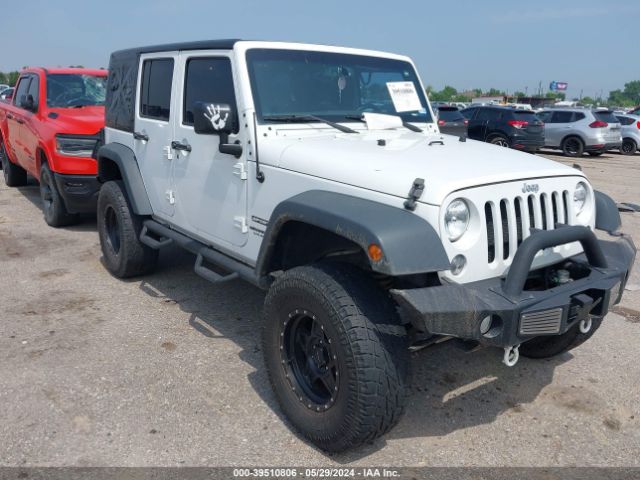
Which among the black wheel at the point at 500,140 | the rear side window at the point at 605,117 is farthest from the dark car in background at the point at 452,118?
the rear side window at the point at 605,117

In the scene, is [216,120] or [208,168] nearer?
[216,120]

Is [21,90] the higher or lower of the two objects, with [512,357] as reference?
higher

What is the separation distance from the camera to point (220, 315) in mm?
4621

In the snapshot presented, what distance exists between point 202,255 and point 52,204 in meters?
3.86

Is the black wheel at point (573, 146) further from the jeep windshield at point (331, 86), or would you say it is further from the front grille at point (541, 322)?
the front grille at point (541, 322)

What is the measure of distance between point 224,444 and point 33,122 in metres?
5.77

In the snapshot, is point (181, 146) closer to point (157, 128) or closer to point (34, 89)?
point (157, 128)

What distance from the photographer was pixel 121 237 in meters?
5.05

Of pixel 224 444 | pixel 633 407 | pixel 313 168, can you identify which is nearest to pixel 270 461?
pixel 224 444

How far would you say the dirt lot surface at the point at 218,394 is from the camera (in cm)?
296

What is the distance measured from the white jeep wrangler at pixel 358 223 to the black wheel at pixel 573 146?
50.7 ft

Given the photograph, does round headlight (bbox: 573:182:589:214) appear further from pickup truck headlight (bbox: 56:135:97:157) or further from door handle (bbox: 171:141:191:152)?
pickup truck headlight (bbox: 56:135:97:157)

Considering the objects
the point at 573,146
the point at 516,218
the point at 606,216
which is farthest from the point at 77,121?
the point at 573,146

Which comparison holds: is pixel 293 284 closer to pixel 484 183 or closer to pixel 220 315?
pixel 484 183
